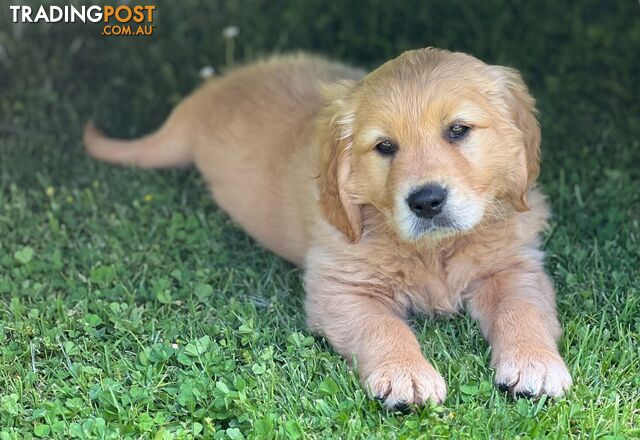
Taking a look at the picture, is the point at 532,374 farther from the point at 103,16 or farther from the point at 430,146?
the point at 103,16

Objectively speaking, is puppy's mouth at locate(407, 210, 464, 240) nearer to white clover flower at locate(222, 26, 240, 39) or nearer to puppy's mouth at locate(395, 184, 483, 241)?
puppy's mouth at locate(395, 184, 483, 241)

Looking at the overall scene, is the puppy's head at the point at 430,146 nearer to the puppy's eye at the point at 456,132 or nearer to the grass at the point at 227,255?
the puppy's eye at the point at 456,132

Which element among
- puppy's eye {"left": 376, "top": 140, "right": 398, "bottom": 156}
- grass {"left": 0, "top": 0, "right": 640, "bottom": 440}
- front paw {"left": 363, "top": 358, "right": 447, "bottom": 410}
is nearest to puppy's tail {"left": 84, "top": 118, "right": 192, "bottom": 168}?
grass {"left": 0, "top": 0, "right": 640, "bottom": 440}

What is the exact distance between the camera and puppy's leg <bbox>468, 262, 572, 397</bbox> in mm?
3219

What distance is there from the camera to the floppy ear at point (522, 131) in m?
3.71

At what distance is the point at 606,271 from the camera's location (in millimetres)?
4102

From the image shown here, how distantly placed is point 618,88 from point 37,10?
13.6ft

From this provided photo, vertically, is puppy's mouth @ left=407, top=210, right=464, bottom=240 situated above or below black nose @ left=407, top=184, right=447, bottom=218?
below

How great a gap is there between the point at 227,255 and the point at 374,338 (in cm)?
135

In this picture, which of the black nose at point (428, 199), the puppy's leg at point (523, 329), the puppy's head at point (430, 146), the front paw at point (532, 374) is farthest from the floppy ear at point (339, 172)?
the front paw at point (532, 374)

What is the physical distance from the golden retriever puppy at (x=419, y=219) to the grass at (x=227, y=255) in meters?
0.11

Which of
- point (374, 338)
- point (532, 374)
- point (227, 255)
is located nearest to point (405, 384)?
point (374, 338)

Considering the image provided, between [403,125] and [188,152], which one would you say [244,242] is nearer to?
[188,152]

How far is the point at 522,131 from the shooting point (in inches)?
146
